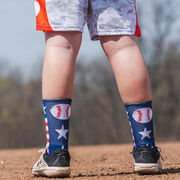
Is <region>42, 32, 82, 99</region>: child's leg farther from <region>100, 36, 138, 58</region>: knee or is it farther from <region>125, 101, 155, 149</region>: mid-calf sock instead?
<region>125, 101, 155, 149</region>: mid-calf sock

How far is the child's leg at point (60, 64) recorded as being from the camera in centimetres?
193

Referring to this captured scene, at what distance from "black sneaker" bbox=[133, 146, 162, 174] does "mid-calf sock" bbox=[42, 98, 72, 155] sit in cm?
38

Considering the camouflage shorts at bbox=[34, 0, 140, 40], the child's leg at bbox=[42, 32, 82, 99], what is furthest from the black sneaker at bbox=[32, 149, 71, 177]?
the camouflage shorts at bbox=[34, 0, 140, 40]

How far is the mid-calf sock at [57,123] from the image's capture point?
1952mm

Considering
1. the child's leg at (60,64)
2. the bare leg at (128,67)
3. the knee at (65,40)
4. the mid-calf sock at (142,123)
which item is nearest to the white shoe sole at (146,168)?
the mid-calf sock at (142,123)

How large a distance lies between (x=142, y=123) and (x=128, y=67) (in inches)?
11.8

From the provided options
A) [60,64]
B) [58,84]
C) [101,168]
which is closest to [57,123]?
[58,84]

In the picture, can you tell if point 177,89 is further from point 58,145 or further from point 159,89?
point 58,145

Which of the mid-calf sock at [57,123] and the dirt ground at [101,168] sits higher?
the mid-calf sock at [57,123]

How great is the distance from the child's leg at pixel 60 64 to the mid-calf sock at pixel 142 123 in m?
0.35

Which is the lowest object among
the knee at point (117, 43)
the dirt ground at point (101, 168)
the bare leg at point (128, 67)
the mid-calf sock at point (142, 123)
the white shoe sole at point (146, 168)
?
the dirt ground at point (101, 168)

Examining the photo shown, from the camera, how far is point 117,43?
198cm

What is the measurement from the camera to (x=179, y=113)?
67.1ft

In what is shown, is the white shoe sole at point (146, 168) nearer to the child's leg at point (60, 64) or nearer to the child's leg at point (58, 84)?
the child's leg at point (58, 84)
